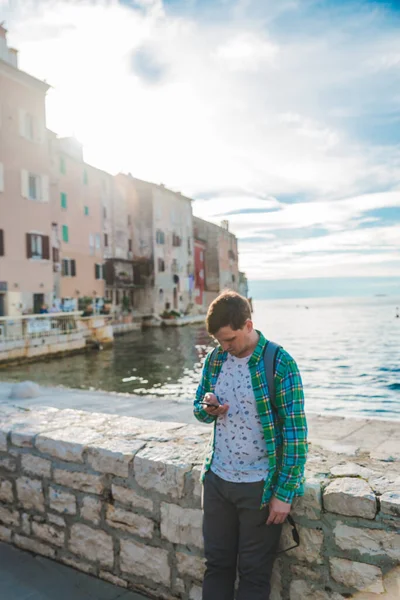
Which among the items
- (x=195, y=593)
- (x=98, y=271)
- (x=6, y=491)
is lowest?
(x=195, y=593)

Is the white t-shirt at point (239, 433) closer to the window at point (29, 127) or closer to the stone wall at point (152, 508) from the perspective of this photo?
the stone wall at point (152, 508)

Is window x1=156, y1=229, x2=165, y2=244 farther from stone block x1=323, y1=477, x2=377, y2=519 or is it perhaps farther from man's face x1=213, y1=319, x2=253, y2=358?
A: stone block x1=323, y1=477, x2=377, y2=519

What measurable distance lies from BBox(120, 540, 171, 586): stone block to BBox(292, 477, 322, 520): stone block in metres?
0.99

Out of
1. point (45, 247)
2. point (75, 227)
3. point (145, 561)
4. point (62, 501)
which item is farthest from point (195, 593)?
point (75, 227)

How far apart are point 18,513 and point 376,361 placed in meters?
22.3

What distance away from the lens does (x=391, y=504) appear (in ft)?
7.59

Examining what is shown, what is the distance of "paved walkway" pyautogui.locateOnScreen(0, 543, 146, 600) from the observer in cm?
320

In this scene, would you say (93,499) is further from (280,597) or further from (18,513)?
(280,597)

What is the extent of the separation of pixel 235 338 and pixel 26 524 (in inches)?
95.2

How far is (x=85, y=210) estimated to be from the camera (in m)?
40.2

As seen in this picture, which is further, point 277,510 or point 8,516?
point 8,516

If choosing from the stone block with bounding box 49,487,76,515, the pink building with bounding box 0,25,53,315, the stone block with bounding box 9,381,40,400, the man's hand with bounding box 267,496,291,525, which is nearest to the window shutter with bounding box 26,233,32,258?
the pink building with bounding box 0,25,53,315

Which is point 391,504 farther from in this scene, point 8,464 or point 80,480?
point 8,464

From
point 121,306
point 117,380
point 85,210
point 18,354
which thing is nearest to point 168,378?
point 117,380
